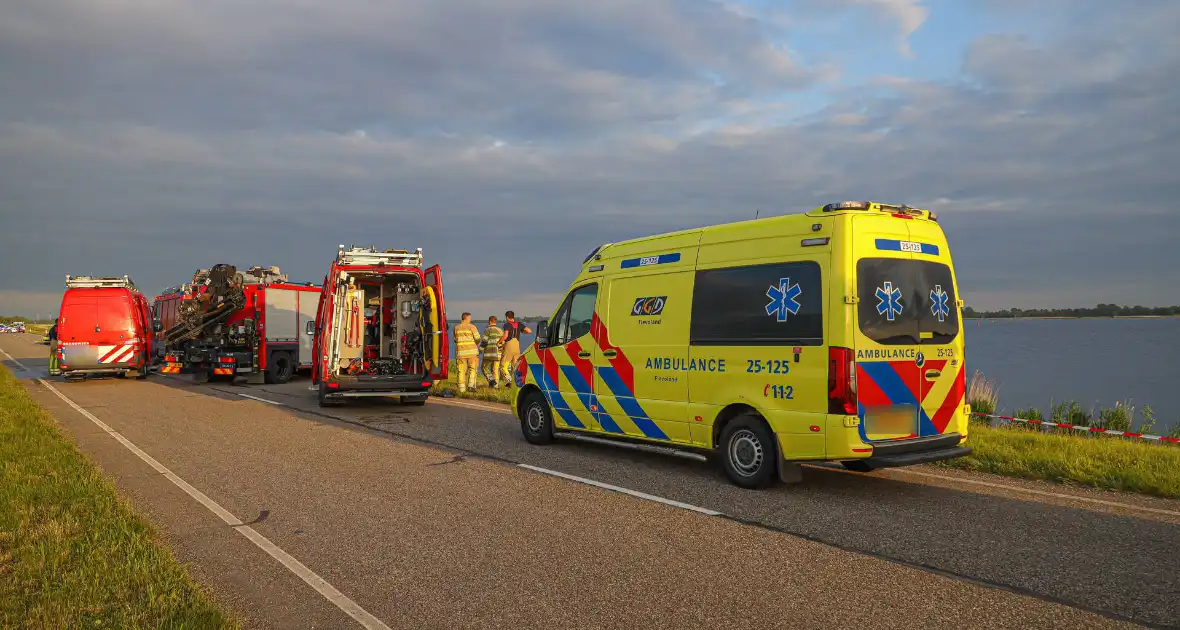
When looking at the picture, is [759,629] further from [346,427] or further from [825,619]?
[346,427]

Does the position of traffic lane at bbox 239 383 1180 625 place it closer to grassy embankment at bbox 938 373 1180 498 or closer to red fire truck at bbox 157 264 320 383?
grassy embankment at bbox 938 373 1180 498

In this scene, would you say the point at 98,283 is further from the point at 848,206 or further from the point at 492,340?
the point at 848,206

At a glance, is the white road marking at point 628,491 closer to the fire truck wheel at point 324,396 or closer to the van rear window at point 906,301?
the van rear window at point 906,301

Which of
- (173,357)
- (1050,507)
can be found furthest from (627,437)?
(173,357)

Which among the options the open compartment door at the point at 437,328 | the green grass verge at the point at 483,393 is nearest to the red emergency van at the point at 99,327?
the green grass verge at the point at 483,393

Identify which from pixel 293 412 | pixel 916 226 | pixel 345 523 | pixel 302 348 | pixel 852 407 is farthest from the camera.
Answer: pixel 302 348

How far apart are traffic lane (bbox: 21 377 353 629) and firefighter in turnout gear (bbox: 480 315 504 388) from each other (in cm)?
926

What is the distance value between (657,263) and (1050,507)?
13.7 feet

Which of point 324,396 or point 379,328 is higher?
point 379,328

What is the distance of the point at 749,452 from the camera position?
7.02m

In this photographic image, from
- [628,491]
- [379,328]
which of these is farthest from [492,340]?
[628,491]

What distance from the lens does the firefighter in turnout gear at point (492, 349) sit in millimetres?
18016

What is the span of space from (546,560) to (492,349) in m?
13.4

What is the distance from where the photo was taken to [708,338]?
295 inches
